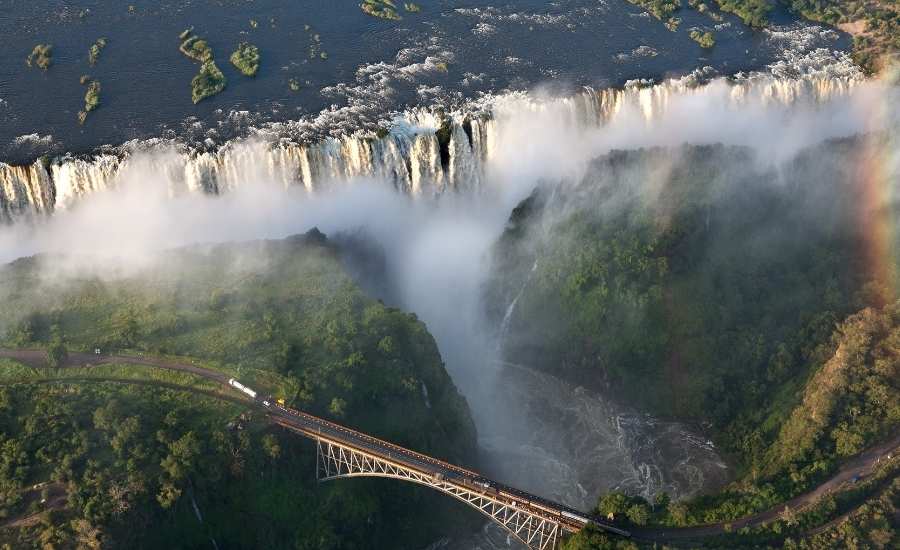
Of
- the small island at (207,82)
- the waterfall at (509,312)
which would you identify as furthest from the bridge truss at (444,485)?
the small island at (207,82)

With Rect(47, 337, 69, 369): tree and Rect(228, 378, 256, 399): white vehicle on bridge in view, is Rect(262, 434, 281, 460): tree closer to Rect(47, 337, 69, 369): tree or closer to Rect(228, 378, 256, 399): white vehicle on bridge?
Rect(228, 378, 256, 399): white vehicle on bridge

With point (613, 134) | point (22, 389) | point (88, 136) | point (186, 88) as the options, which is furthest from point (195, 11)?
point (22, 389)

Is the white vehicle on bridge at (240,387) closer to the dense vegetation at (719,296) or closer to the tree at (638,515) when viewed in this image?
the tree at (638,515)

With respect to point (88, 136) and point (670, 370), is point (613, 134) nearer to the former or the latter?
point (670, 370)

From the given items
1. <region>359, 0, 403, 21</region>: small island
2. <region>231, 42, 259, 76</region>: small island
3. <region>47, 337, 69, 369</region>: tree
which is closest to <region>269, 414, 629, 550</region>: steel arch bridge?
<region>47, 337, 69, 369</region>: tree

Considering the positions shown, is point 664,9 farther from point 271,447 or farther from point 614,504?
point 271,447
